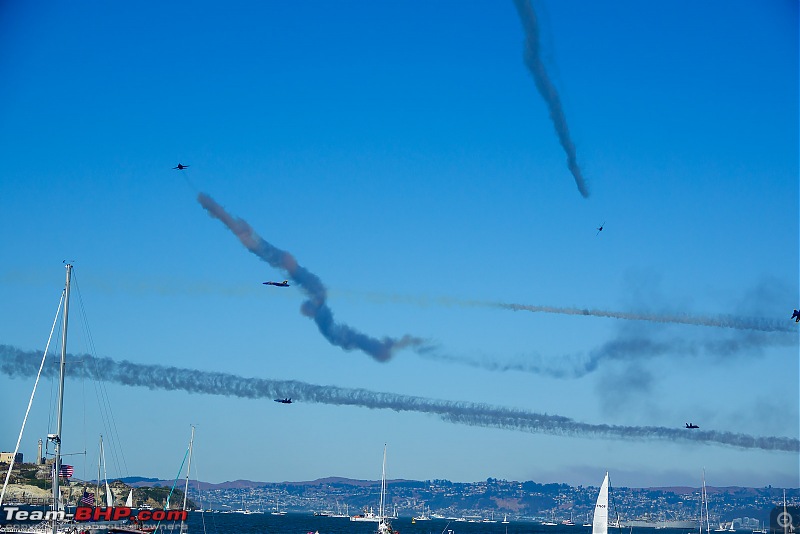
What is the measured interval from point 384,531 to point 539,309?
51.7 meters

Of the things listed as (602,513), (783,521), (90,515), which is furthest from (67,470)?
(783,521)

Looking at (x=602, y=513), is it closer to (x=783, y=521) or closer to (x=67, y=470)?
(x=783, y=521)

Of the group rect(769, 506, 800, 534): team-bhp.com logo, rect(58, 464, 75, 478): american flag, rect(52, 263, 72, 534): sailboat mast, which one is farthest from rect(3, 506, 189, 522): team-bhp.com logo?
rect(769, 506, 800, 534): team-bhp.com logo

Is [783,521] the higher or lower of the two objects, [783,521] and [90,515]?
the higher

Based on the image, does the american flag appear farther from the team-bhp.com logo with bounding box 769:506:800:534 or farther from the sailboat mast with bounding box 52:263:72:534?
the team-bhp.com logo with bounding box 769:506:800:534

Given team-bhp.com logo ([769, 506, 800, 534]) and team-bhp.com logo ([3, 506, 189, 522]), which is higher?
team-bhp.com logo ([769, 506, 800, 534])

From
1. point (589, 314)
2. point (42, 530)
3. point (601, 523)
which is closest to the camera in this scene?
point (42, 530)

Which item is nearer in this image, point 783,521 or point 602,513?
point 783,521

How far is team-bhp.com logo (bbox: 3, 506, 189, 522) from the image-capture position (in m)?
79.8

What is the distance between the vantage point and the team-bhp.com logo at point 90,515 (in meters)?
79.8

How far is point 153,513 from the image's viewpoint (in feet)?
284

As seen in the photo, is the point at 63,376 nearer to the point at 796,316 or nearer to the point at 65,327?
the point at 65,327

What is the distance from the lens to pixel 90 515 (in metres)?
82.7

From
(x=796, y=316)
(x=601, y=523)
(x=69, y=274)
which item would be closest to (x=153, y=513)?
(x=69, y=274)
